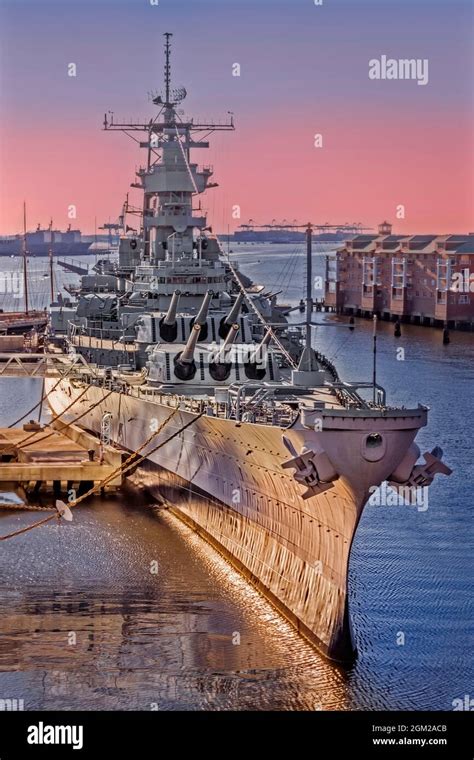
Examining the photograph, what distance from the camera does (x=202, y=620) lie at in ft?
52.4

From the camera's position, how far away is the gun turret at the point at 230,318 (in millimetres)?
22203

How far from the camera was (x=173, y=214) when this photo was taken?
30.7 meters

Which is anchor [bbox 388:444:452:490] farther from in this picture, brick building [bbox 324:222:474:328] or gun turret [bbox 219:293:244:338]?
brick building [bbox 324:222:474:328]

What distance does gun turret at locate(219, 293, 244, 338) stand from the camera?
22203mm

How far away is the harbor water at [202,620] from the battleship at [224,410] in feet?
1.80

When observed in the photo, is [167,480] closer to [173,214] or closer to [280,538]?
[280,538]

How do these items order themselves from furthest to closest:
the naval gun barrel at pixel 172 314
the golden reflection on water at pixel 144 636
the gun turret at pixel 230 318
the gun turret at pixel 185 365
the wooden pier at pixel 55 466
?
the wooden pier at pixel 55 466, the naval gun barrel at pixel 172 314, the gun turret at pixel 230 318, the gun turret at pixel 185 365, the golden reflection on water at pixel 144 636

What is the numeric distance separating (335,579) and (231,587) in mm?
2629

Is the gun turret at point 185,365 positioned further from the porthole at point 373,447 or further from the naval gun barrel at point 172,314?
the porthole at point 373,447

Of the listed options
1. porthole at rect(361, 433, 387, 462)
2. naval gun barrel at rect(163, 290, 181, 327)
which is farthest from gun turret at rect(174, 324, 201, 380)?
porthole at rect(361, 433, 387, 462)

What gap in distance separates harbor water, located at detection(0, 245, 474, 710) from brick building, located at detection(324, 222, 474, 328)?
116 feet

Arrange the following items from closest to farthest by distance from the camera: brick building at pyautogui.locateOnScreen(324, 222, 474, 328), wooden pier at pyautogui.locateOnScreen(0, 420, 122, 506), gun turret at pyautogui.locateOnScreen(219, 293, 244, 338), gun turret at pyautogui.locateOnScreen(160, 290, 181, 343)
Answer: gun turret at pyautogui.locateOnScreen(219, 293, 244, 338) < wooden pier at pyautogui.locateOnScreen(0, 420, 122, 506) < gun turret at pyautogui.locateOnScreen(160, 290, 181, 343) < brick building at pyautogui.locateOnScreen(324, 222, 474, 328)

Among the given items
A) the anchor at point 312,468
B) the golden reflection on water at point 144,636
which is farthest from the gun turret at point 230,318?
the anchor at point 312,468

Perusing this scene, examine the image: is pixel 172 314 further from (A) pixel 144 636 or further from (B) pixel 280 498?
(A) pixel 144 636
